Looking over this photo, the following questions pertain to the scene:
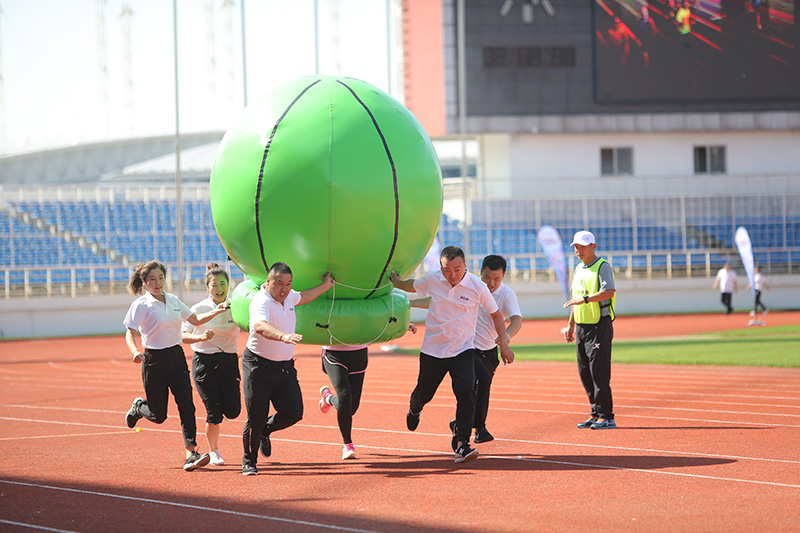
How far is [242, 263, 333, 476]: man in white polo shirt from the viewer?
21.7ft

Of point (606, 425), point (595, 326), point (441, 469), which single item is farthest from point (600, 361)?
point (441, 469)

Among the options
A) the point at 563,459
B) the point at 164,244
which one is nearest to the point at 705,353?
the point at 563,459

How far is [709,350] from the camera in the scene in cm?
1759

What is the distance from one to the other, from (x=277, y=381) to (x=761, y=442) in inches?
169

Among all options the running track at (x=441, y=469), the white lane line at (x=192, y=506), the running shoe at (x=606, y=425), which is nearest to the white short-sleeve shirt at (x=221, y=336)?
the running track at (x=441, y=469)

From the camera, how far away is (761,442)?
8.12 metres

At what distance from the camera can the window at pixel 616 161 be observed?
119ft

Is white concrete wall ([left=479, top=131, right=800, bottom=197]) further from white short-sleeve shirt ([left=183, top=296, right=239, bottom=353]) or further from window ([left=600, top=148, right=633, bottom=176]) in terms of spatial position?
white short-sleeve shirt ([left=183, top=296, right=239, bottom=353])

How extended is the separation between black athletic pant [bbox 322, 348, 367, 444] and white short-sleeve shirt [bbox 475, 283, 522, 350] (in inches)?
49.7

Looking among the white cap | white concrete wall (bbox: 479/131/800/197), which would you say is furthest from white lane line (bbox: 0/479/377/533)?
white concrete wall (bbox: 479/131/800/197)

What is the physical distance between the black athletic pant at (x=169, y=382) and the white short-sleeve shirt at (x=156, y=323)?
0.06 m

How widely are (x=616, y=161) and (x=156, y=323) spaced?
3090 cm

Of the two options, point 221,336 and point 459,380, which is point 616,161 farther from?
point 221,336

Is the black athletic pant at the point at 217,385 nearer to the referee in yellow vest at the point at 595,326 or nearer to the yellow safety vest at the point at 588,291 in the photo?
the referee in yellow vest at the point at 595,326
